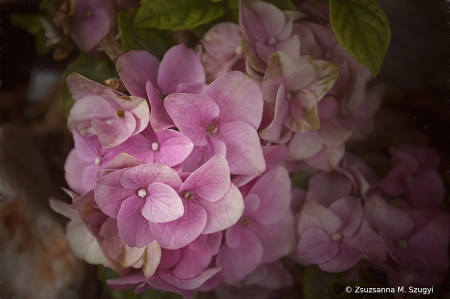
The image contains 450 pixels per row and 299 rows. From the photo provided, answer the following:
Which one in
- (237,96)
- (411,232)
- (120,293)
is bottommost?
(120,293)

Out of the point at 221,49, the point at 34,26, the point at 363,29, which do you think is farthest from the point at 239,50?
the point at 34,26

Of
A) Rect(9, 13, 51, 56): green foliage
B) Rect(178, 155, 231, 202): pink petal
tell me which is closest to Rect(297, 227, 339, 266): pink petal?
Rect(178, 155, 231, 202): pink petal

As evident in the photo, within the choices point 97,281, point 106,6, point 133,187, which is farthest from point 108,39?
point 97,281

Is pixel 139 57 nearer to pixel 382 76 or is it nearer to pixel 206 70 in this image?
pixel 206 70

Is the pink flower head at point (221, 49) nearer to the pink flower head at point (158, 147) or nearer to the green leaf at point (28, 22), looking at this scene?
the pink flower head at point (158, 147)

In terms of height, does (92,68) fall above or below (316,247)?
above

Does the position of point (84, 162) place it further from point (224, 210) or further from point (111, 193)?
point (224, 210)

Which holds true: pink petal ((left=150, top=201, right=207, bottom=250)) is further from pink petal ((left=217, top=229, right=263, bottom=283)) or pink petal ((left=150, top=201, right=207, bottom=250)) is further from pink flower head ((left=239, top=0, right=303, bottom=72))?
pink flower head ((left=239, top=0, right=303, bottom=72))
